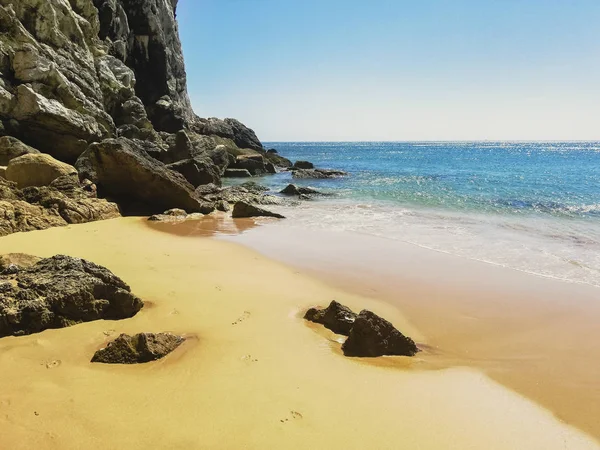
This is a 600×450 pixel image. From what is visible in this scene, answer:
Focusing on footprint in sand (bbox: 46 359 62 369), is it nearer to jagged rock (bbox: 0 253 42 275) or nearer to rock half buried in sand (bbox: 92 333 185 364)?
rock half buried in sand (bbox: 92 333 185 364)

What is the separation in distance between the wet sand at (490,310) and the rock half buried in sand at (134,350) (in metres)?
3.14

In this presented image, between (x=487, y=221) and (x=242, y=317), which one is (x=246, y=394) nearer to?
(x=242, y=317)

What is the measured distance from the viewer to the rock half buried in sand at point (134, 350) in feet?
13.1

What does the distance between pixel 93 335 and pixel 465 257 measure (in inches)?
314

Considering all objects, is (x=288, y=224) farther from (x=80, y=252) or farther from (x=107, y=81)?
(x=107, y=81)

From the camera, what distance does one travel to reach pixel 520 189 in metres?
25.7

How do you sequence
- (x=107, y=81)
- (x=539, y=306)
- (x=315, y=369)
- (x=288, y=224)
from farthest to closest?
(x=107, y=81) < (x=288, y=224) < (x=539, y=306) < (x=315, y=369)

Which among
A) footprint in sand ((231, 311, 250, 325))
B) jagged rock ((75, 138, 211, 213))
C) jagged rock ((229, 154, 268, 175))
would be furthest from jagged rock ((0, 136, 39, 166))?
jagged rock ((229, 154, 268, 175))

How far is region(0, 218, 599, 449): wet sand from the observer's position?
301cm

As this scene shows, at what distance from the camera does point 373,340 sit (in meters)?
4.77

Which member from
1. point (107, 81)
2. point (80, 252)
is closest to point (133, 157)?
point (80, 252)

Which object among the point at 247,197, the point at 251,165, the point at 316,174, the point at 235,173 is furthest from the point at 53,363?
the point at 251,165

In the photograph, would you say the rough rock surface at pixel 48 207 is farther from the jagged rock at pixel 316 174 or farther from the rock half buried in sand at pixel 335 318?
the jagged rock at pixel 316 174

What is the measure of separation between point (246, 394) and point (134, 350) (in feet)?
4.19
